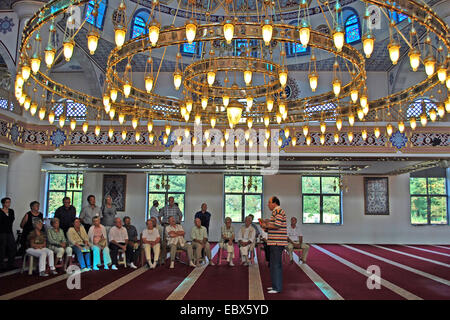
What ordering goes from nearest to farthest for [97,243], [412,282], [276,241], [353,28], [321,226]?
1. [276,241]
2. [412,282]
3. [97,243]
4. [353,28]
5. [321,226]

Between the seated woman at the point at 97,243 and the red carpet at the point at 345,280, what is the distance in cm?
382

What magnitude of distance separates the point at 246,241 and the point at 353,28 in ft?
27.9

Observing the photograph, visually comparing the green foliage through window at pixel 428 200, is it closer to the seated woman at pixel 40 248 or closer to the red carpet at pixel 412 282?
the red carpet at pixel 412 282

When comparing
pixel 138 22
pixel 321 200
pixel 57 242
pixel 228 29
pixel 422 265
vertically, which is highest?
pixel 138 22

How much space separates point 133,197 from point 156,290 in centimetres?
910

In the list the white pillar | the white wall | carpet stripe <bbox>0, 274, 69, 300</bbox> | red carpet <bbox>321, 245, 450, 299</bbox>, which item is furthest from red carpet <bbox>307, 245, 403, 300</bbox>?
the white pillar

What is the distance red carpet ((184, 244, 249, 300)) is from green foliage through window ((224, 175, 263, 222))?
20.8ft

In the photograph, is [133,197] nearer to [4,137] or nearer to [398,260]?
[4,137]

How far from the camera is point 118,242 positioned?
7.45 m

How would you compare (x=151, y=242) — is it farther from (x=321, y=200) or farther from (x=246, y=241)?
(x=321, y=200)

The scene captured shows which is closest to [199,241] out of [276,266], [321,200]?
[276,266]

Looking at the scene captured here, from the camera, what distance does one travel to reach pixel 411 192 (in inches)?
553

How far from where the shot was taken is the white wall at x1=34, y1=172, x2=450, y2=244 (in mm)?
13758

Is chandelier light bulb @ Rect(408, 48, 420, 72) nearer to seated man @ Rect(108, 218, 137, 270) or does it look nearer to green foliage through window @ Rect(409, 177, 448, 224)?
seated man @ Rect(108, 218, 137, 270)
